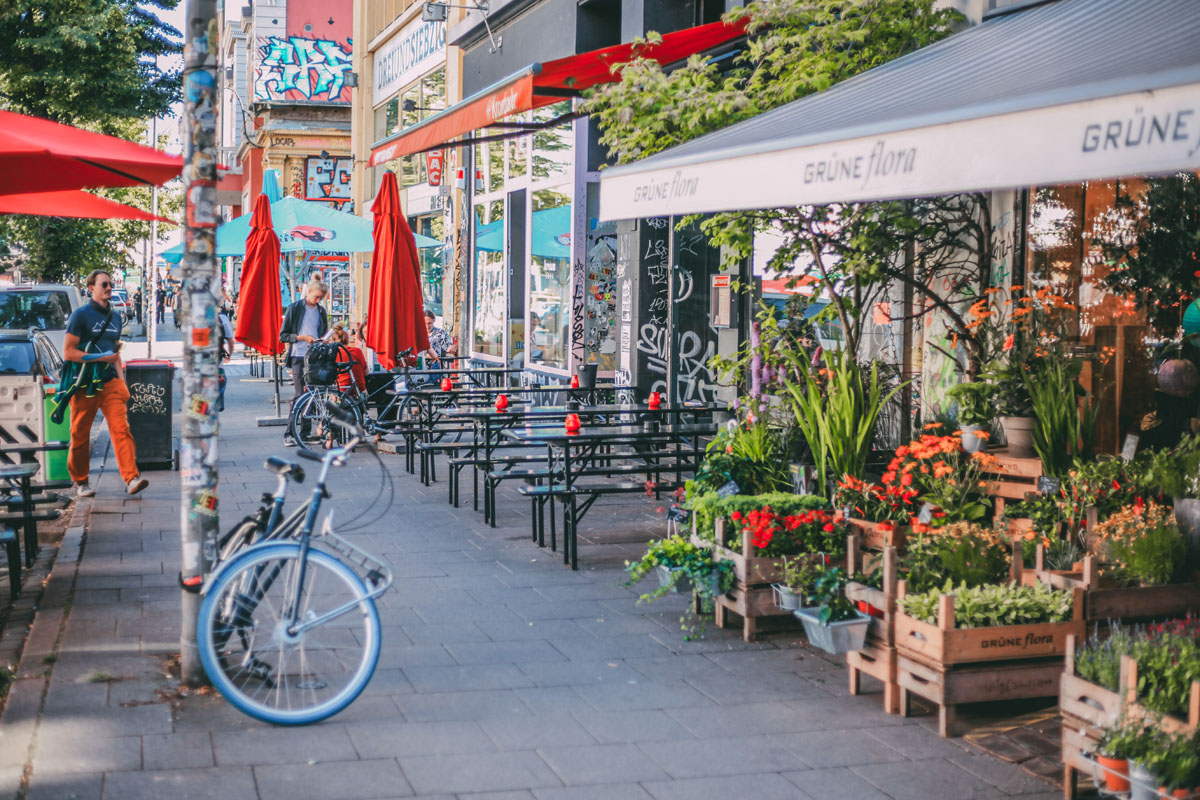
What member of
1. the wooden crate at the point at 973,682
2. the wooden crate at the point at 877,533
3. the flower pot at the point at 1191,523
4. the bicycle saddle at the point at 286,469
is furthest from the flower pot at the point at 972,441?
the bicycle saddle at the point at 286,469

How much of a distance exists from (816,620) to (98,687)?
3152 mm

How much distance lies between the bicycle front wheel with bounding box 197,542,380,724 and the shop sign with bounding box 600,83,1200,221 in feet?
7.10

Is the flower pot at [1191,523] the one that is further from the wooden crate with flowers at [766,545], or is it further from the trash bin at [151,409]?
the trash bin at [151,409]

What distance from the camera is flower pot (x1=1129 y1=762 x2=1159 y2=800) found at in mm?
3867

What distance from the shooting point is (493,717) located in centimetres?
524

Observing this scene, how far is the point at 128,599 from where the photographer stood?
286 inches

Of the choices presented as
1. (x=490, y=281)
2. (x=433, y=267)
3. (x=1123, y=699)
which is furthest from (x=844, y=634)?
(x=433, y=267)

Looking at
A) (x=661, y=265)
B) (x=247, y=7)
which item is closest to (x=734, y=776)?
(x=661, y=265)

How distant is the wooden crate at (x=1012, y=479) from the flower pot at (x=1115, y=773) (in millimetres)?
2690

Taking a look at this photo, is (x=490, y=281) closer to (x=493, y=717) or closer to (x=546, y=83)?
(x=546, y=83)

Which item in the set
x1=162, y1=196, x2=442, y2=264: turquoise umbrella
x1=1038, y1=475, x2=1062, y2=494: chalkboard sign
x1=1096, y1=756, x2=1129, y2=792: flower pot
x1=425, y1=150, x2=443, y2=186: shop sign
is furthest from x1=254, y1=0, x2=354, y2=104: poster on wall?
x1=1096, y1=756, x2=1129, y2=792: flower pot

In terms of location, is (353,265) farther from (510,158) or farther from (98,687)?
(98,687)

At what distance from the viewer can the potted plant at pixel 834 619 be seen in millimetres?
5398

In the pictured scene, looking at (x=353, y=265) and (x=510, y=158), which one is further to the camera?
(x=353, y=265)
